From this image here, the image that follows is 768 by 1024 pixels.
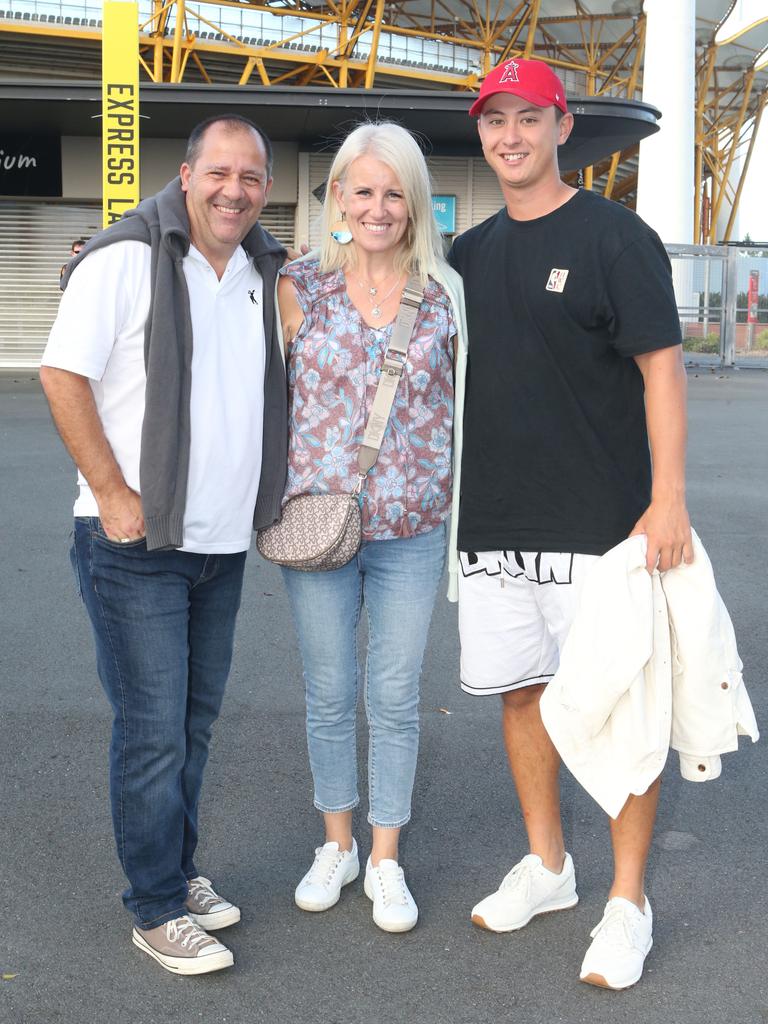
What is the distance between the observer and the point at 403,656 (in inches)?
122

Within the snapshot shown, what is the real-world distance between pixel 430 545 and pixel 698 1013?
1.33 meters

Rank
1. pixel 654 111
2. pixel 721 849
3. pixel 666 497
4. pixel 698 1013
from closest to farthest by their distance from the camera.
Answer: pixel 698 1013, pixel 666 497, pixel 721 849, pixel 654 111

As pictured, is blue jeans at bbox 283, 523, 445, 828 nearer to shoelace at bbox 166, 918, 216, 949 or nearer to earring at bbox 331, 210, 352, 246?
shoelace at bbox 166, 918, 216, 949

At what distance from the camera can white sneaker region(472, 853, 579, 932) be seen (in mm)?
3021

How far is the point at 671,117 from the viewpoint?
33406mm

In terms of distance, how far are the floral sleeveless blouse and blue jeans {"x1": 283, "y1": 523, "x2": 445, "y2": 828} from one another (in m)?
0.14

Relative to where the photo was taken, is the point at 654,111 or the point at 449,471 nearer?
the point at 449,471

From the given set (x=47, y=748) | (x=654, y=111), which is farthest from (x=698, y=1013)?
(x=654, y=111)

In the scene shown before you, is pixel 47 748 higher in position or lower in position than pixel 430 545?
lower

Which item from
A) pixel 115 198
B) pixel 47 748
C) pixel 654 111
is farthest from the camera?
pixel 654 111

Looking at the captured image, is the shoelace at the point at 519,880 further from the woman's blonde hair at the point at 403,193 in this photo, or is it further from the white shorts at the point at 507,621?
the woman's blonde hair at the point at 403,193

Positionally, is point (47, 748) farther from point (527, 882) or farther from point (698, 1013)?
point (698, 1013)

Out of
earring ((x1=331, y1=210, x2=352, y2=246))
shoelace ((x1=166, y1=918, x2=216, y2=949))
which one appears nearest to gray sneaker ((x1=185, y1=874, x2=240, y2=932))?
shoelace ((x1=166, y1=918, x2=216, y2=949))

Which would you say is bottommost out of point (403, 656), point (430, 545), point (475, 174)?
point (403, 656)
